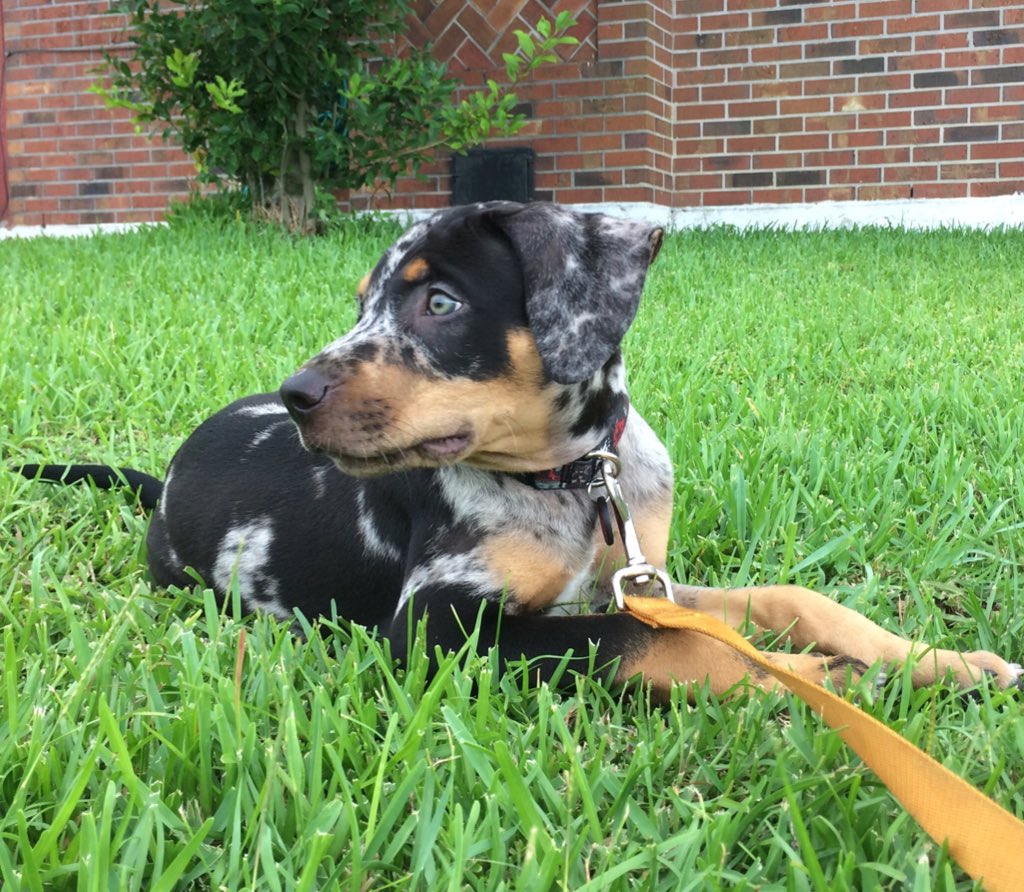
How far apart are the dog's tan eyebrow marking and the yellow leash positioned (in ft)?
4.02

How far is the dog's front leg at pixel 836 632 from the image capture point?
6.43 ft

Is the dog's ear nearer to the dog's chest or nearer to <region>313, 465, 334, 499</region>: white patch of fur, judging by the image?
the dog's chest

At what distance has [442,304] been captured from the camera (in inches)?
89.4

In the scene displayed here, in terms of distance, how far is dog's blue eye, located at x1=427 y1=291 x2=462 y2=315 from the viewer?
226 centimetres

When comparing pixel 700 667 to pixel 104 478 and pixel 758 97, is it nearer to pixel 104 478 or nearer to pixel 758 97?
pixel 104 478

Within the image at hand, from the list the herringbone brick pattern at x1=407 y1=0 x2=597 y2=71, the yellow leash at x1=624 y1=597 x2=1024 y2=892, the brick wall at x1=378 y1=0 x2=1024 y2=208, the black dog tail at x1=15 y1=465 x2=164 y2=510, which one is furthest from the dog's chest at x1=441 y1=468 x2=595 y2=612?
the herringbone brick pattern at x1=407 y1=0 x2=597 y2=71

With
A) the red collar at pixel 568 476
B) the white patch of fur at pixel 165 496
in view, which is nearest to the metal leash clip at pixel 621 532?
the red collar at pixel 568 476

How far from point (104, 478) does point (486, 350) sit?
58.3 inches

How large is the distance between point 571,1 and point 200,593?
24.1 ft

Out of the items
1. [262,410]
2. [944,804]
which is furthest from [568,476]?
[944,804]

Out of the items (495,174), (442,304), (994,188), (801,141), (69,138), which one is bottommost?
(442,304)

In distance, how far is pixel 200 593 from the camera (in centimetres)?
250

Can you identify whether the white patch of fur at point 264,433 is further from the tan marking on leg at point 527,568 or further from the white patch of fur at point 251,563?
the tan marking on leg at point 527,568

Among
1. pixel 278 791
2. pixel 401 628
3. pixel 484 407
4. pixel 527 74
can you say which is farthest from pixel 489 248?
pixel 527 74
